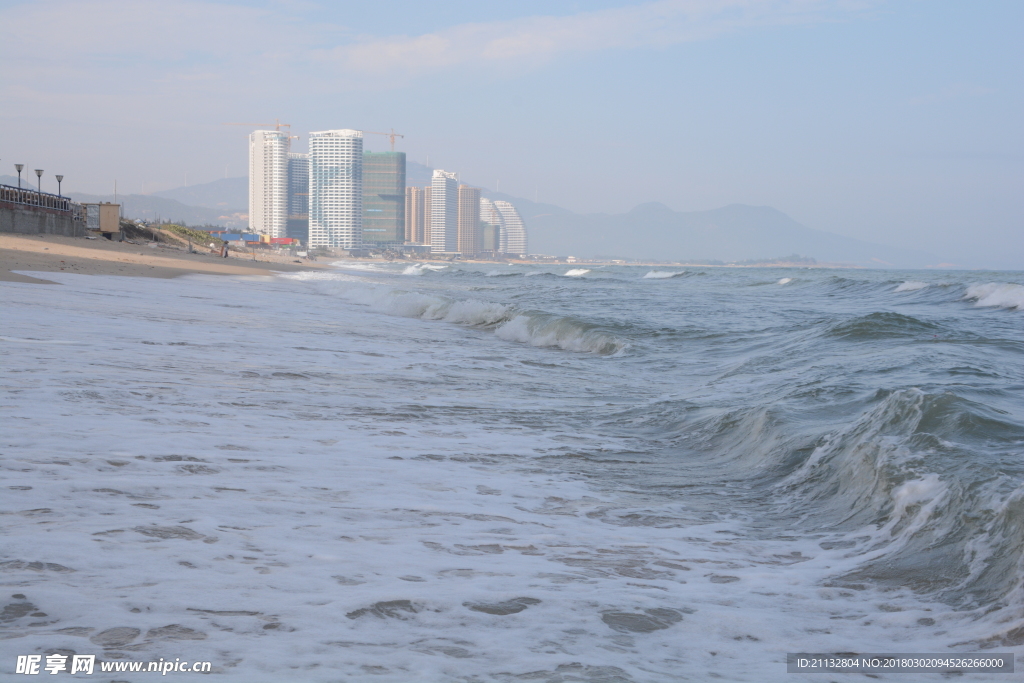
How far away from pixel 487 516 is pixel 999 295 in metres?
23.6

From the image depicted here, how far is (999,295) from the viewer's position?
22984 millimetres

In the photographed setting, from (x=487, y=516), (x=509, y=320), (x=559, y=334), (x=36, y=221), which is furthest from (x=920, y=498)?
(x=36, y=221)

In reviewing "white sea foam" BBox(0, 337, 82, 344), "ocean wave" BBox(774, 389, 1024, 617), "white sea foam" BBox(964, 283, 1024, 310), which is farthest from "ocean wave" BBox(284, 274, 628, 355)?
"white sea foam" BBox(964, 283, 1024, 310)

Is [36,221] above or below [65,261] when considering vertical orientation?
above

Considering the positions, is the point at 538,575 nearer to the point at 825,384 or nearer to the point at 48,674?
the point at 48,674

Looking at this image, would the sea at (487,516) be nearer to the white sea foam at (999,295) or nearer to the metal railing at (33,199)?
the white sea foam at (999,295)

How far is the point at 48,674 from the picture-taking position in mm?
2336

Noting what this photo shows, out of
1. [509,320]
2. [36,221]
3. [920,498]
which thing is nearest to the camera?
[920,498]

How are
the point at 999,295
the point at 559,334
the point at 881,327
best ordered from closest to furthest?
the point at 881,327 < the point at 559,334 < the point at 999,295

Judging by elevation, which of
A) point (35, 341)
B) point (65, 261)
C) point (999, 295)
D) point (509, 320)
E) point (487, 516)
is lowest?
point (487, 516)

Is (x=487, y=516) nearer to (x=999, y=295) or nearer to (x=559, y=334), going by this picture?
(x=559, y=334)

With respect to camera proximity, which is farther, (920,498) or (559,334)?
(559,334)

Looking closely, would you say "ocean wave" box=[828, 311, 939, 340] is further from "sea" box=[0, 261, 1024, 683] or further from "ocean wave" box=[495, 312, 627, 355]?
"ocean wave" box=[495, 312, 627, 355]

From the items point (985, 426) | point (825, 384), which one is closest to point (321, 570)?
point (985, 426)
